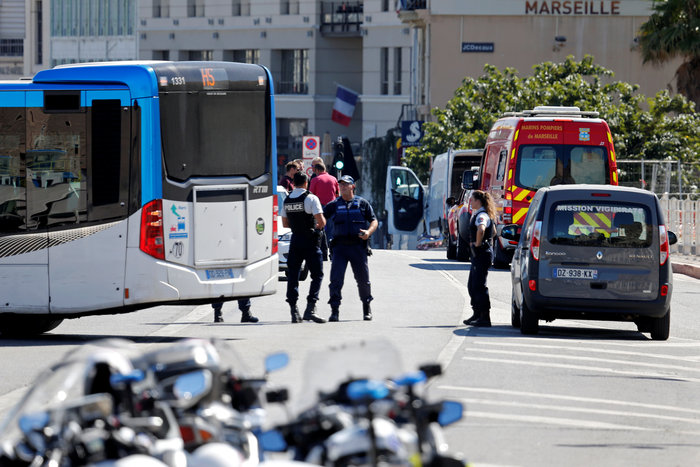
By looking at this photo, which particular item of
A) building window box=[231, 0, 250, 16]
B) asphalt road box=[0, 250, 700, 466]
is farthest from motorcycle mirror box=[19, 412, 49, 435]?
building window box=[231, 0, 250, 16]

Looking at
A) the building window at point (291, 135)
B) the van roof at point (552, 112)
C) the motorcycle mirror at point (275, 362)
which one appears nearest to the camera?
the motorcycle mirror at point (275, 362)

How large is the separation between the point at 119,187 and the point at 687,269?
1632cm

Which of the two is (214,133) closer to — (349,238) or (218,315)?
(349,238)

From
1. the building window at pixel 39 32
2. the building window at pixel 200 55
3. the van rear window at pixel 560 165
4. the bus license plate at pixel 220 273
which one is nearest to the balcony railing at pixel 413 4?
the building window at pixel 200 55

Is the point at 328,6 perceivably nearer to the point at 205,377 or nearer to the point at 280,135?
the point at 280,135

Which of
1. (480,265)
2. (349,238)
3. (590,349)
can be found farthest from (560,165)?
(590,349)

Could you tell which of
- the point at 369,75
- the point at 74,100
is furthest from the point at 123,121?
the point at 369,75

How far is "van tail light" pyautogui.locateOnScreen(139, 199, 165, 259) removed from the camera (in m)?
15.3

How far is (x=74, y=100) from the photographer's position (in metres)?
15.4

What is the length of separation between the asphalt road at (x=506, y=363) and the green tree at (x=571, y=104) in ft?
78.0

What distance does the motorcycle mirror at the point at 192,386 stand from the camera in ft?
16.3

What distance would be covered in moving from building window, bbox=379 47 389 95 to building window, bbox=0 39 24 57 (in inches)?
1150

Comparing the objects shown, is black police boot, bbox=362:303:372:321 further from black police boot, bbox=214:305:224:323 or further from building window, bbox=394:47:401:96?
building window, bbox=394:47:401:96

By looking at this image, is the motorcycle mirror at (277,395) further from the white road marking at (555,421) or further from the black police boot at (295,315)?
the black police boot at (295,315)
